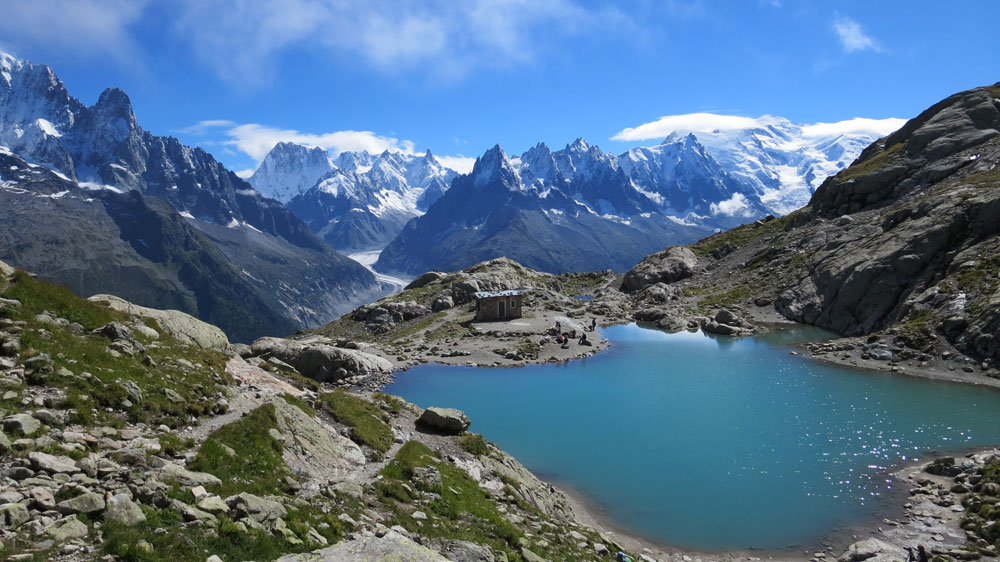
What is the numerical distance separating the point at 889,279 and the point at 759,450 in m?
53.8

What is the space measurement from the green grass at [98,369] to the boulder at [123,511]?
19.2 ft

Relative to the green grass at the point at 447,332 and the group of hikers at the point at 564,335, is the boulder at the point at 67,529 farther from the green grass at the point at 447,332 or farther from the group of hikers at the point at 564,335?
the green grass at the point at 447,332

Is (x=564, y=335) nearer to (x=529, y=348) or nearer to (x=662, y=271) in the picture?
(x=529, y=348)

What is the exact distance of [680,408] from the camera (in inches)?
2122

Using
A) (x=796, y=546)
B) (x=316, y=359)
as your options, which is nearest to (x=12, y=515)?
(x=796, y=546)

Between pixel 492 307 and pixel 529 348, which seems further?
pixel 492 307

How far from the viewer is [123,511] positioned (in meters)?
11.5

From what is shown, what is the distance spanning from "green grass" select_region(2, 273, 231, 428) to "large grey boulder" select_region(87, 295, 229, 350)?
4986mm

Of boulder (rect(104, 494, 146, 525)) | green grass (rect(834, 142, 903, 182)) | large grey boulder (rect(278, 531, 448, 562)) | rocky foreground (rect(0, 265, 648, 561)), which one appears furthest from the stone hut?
green grass (rect(834, 142, 903, 182))

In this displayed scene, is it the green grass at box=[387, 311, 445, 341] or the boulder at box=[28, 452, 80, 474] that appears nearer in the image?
A: the boulder at box=[28, 452, 80, 474]

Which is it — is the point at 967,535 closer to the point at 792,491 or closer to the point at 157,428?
the point at 792,491

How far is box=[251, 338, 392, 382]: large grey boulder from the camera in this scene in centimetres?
6069

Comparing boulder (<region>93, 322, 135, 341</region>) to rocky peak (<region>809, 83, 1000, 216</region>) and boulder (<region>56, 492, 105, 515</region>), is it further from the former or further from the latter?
rocky peak (<region>809, 83, 1000, 216</region>)

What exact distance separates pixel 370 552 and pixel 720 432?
134 feet
